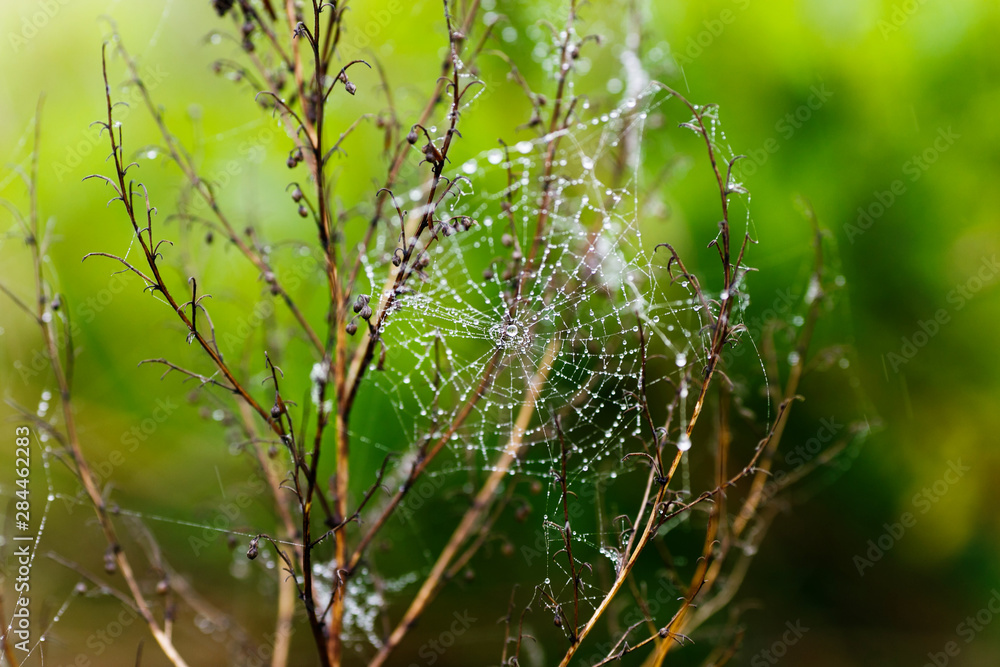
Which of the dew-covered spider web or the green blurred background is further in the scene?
the green blurred background

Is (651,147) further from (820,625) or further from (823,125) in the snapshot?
(820,625)

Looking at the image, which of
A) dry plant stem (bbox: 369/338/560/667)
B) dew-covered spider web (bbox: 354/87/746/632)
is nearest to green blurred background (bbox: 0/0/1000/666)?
dew-covered spider web (bbox: 354/87/746/632)

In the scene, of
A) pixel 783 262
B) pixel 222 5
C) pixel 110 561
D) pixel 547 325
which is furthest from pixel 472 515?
pixel 783 262

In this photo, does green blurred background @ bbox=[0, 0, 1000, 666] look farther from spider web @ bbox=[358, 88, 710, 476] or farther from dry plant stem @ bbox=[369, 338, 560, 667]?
dry plant stem @ bbox=[369, 338, 560, 667]

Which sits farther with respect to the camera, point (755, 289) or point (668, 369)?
point (755, 289)

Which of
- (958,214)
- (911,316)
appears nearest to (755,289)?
(911,316)

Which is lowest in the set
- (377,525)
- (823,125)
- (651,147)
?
(377,525)

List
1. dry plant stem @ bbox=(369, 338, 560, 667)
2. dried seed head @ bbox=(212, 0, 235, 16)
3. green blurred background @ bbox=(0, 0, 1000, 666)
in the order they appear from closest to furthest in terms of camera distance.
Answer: dried seed head @ bbox=(212, 0, 235, 16) → dry plant stem @ bbox=(369, 338, 560, 667) → green blurred background @ bbox=(0, 0, 1000, 666)

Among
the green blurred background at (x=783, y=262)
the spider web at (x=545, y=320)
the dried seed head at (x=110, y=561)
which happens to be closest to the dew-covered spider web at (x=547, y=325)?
the spider web at (x=545, y=320)

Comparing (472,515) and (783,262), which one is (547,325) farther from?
(783,262)
